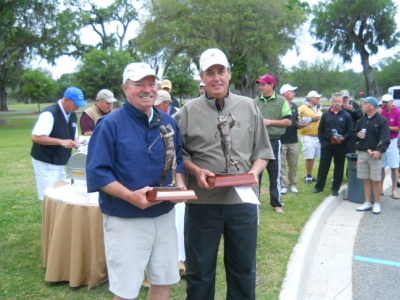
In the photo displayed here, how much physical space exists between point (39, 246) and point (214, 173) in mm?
3231

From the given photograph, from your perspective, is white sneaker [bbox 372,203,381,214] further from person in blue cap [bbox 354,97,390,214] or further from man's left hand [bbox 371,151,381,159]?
man's left hand [bbox 371,151,381,159]

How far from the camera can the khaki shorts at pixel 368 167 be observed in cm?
697

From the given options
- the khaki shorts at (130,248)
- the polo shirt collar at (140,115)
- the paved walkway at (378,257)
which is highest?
the polo shirt collar at (140,115)

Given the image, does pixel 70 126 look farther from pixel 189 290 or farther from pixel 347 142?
pixel 347 142

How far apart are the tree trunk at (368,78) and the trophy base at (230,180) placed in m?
42.8

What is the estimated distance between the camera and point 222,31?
3259 cm

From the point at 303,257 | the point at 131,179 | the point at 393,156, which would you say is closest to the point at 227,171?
the point at 131,179

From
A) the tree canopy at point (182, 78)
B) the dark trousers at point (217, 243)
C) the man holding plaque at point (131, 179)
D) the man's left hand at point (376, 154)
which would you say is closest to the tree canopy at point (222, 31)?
the tree canopy at point (182, 78)

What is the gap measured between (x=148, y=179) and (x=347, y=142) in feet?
21.0

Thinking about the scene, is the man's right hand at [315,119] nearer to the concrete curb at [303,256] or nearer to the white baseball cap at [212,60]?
the concrete curb at [303,256]

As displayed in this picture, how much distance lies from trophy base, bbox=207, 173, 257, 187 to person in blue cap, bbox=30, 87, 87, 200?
2339 mm

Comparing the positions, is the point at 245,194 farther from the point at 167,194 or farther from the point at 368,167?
the point at 368,167

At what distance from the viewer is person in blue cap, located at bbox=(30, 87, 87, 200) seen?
14.8ft

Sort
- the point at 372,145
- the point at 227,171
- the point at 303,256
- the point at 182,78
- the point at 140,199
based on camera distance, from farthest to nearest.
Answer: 1. the point at 182,78
2. the point at 372,145
3. the point at 303,256
4. the point at 227,171
5. the point at 140,199
